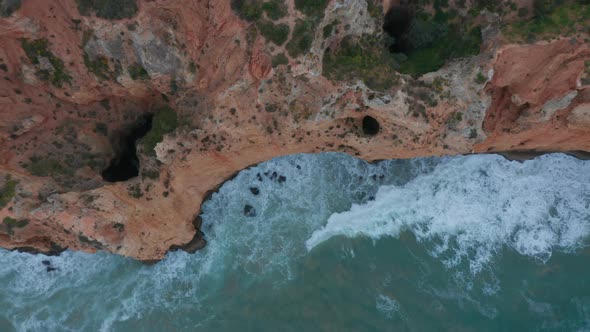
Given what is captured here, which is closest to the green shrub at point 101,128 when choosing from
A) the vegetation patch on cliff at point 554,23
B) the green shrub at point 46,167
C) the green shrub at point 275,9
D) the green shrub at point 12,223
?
the green shrub at point 46,167

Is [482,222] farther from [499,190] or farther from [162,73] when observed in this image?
[162,73]

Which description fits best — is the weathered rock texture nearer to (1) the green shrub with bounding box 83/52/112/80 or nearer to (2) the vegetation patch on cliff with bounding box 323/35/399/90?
(1) the green shrub with bounding box 83/52/112/80

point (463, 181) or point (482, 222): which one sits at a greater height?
point (463, 181)

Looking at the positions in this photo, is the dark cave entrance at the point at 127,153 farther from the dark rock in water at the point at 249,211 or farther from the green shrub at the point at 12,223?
the dark rock in water at the point at 249,211

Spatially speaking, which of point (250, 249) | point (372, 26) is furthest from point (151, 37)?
point (250, 249)

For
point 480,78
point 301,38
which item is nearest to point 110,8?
point 301,38

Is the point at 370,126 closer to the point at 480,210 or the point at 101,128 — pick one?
the point at 480,210

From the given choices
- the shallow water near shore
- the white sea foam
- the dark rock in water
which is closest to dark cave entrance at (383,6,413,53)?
the shallow water near shore
